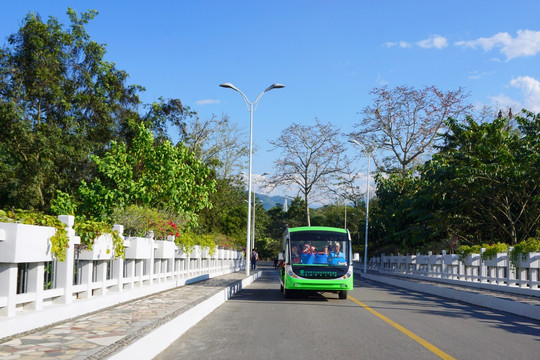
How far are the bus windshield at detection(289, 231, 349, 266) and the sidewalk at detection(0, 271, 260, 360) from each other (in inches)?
238

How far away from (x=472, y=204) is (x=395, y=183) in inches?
564

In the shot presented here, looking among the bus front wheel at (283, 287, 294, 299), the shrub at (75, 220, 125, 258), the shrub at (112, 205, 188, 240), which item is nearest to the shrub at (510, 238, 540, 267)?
the bus front wheel at (283, 287, 294, 299)

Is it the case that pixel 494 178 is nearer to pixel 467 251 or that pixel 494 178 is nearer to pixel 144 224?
pixel 467 251

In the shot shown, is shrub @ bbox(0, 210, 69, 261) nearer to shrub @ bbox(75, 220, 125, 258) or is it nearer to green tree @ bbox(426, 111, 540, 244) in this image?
shrub @ bbox(75, 220, 125, 258)

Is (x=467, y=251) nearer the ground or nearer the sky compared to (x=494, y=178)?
nearer the ground

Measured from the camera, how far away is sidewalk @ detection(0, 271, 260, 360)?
21.9ft

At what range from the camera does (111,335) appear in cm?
803

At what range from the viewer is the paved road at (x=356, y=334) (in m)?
8.00

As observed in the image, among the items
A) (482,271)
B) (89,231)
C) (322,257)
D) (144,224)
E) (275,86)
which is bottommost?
(482,271)

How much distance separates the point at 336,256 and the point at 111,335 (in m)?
11.1

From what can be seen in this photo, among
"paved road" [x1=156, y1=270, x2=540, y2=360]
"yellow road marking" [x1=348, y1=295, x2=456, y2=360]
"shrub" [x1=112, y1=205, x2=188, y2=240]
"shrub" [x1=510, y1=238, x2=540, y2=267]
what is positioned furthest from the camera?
"shrub" [x1=510, y1=238, x2=540, y2=267]

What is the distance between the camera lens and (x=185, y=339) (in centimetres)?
927

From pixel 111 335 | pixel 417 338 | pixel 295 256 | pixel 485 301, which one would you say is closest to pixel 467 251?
pixel 485 301

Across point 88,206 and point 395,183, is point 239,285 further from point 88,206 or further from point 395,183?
point 395,183
